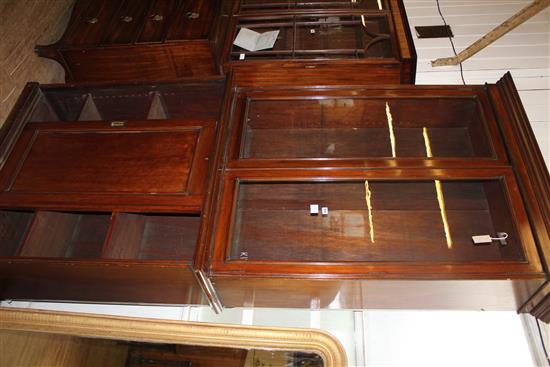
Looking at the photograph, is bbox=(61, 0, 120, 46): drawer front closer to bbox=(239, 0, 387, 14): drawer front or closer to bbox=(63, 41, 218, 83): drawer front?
bbox=(63, 41, 218, 83): drawer front

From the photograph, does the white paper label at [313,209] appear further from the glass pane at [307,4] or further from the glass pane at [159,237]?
the glass pane at [307,4]

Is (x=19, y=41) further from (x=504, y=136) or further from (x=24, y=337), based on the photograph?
(x=504, y=136)

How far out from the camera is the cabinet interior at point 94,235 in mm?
1393

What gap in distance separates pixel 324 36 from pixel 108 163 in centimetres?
126

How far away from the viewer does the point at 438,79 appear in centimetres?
198

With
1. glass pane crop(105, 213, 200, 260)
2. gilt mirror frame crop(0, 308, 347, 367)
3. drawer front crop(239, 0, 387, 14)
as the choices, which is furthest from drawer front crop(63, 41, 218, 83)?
gilt mirror frame crop(0, 308, 347, 367)

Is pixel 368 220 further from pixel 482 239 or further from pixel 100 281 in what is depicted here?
pixel 100 281

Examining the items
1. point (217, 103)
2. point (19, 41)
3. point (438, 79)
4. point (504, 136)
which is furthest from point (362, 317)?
point (19, 41)

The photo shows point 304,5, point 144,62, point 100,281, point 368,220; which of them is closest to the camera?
point 100,281

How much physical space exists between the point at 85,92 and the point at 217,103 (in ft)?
2.05

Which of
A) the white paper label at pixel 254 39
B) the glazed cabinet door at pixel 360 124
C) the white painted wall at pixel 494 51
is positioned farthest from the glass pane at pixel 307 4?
the glazed cabinet door at pixel 360 124

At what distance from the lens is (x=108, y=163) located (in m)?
1.46

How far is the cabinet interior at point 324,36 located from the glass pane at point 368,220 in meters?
0.70

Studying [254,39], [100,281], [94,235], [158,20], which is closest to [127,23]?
[158,20]
